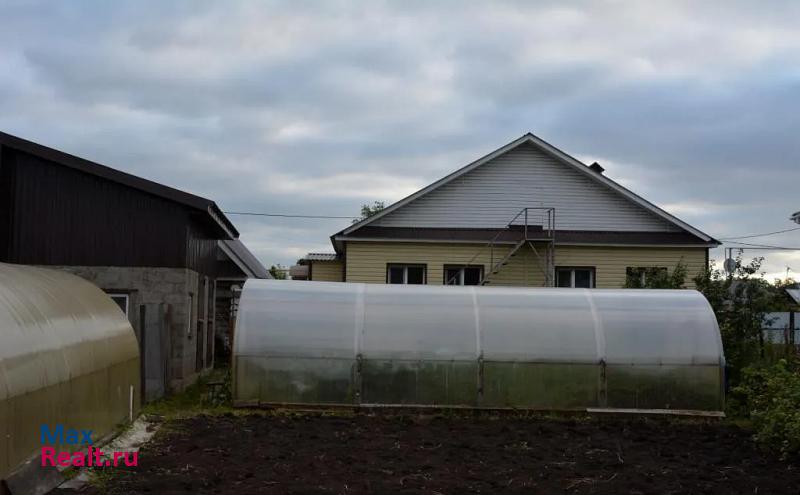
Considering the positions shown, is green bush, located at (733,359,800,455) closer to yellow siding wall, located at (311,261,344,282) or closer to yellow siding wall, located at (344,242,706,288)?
yellow siding wall, located at (344,242,706,288)

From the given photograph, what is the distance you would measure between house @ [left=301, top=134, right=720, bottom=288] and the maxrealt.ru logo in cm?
1446

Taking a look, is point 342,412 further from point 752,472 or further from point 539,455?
point 752,472

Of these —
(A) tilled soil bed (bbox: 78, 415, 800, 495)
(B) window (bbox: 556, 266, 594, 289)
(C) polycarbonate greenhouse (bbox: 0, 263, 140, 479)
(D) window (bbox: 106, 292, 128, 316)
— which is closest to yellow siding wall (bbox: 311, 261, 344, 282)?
(B) window (bbox: 556, 266, 594, 289)

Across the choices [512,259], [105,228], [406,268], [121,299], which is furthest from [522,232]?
[105,228]

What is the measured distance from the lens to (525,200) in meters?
25.3

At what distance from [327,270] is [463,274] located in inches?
185

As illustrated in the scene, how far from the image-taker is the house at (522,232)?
24.3 meters

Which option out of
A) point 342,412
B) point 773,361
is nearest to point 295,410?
point 342,412

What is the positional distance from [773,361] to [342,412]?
8348 millimetres

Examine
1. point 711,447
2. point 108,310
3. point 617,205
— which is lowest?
point 711,447

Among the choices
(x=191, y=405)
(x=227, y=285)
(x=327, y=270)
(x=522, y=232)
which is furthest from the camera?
(x=227, y=285)

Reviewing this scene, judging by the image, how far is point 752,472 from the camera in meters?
10.1

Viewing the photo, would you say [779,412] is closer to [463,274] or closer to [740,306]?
[740,306]

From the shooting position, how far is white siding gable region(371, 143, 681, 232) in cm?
2503
